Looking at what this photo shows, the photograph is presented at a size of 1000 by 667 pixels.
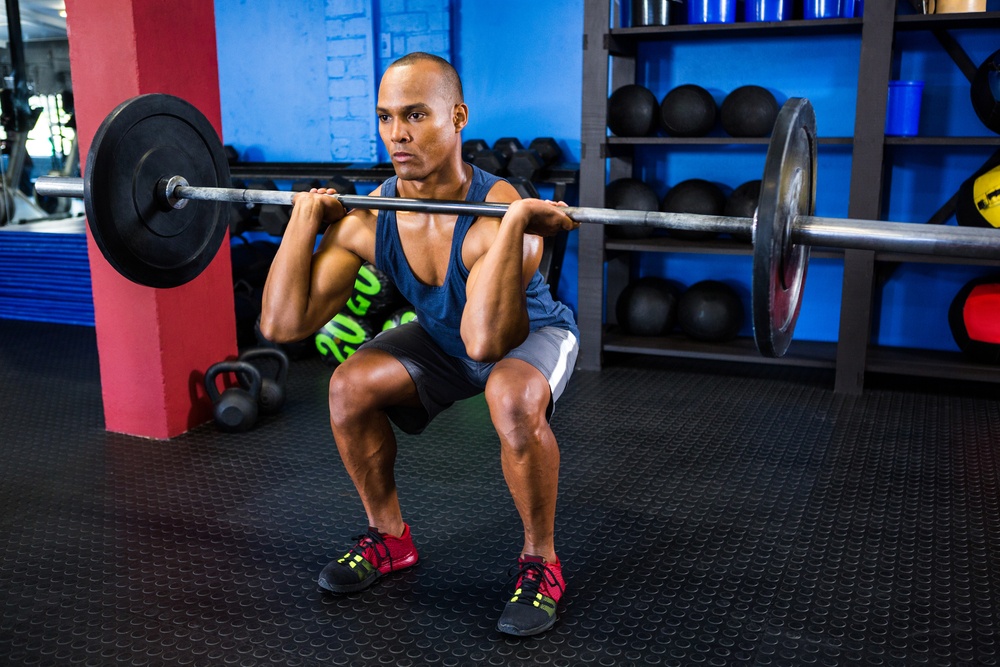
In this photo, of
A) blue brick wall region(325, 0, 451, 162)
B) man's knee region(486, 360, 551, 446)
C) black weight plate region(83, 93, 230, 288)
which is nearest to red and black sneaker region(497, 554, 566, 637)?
man's knee region(486, 360, 551, 446)

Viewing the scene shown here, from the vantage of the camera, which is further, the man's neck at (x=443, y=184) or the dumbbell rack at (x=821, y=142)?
the dumbbell rack at (x=821, y=142)

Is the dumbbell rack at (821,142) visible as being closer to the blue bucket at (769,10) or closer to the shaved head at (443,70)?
the blue bucket at (769,10)

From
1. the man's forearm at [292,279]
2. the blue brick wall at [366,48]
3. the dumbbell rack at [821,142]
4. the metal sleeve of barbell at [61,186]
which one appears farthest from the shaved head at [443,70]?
the blue brick wall at [366,48]

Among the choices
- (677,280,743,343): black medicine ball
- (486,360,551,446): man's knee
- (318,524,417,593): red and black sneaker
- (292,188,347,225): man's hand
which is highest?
(292,188,347,225): man's hand

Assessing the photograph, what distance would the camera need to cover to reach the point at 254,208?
4.42 m

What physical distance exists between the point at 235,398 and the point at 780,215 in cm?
220

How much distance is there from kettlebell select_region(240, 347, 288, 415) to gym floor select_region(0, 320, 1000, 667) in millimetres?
74

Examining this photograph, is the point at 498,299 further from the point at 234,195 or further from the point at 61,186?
the point at 61,186

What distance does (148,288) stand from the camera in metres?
2.87

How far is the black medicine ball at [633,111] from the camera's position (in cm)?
380

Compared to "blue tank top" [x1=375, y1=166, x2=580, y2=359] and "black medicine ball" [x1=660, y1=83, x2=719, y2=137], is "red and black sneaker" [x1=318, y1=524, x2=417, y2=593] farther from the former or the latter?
"black medicine ball" [x1=660, y1=83, x2=719, y2=137]

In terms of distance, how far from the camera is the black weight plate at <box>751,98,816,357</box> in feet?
4.44

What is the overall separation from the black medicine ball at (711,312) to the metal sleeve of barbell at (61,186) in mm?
2618

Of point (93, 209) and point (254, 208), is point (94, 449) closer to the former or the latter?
point (93, 209)
